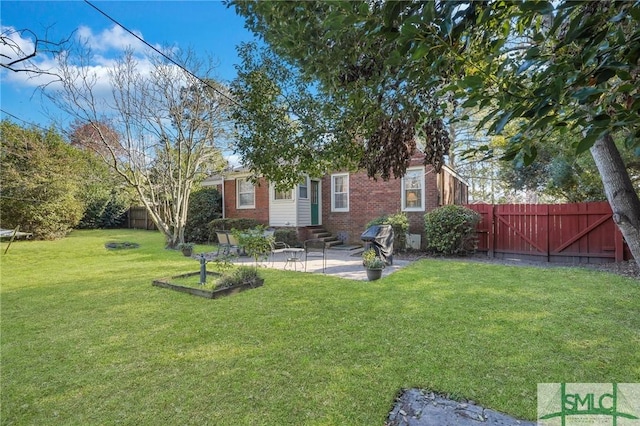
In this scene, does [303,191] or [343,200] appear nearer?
[303,191]

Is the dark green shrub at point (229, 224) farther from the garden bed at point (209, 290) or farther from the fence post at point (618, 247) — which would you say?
the fence post at point (618, 247)

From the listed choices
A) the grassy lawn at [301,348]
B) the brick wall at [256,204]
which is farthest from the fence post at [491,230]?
the brick wall at [256,204]

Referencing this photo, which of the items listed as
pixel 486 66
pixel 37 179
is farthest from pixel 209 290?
pixel 37 179

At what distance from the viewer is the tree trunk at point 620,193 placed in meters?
2.26

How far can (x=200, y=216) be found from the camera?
48.6 feet

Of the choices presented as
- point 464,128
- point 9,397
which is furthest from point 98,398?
point 464,128

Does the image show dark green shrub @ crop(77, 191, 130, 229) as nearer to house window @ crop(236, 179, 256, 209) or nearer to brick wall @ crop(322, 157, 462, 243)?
house window @ crop(236, 179, 256, 209)

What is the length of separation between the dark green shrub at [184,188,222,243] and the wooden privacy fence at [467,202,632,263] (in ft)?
37.4

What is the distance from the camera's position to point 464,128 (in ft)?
64.9

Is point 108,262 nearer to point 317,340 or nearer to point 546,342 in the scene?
→ point 317,340

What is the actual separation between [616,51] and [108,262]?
1116 centimetres

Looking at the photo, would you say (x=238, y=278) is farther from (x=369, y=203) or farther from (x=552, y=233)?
(x=552, y=233)

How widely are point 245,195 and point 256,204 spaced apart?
848 mm

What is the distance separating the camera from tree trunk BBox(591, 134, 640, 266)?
7.41ft
